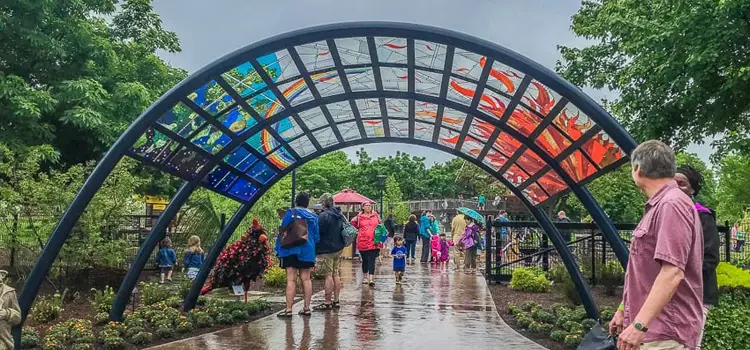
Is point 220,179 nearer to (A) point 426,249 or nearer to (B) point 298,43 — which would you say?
(B) point 298,43

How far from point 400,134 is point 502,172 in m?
1.85

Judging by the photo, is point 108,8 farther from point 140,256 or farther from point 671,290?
point 671,290

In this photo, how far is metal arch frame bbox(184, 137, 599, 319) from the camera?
29.7 feet

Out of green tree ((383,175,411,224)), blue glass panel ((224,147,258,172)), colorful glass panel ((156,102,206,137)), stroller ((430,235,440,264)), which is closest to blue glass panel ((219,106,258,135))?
colorful glass panel ((156,102,206,137))

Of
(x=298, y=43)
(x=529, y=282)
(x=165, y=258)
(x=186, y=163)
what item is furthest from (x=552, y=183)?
(x=165, y=258)

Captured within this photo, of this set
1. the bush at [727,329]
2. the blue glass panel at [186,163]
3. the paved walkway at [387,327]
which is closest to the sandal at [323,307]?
the paved walkway at [387,327]

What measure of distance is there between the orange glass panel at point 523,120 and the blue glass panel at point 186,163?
13.4 feet

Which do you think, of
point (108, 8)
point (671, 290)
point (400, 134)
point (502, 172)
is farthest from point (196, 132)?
point (108, 8)

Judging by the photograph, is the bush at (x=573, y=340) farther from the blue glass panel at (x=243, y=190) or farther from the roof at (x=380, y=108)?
the blue glass panel at (x=243, y=190)

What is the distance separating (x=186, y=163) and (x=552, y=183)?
195 inches

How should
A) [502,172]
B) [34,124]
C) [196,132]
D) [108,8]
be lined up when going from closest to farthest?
1. [196,132]
2. [502,172]
3. [34,124]
4. [108,8]

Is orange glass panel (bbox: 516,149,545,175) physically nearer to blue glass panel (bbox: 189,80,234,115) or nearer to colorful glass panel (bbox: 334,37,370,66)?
colorful glass panel (bbox: 334,37,370,66)

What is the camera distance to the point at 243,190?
35.0 ft

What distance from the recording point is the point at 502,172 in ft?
33.9
